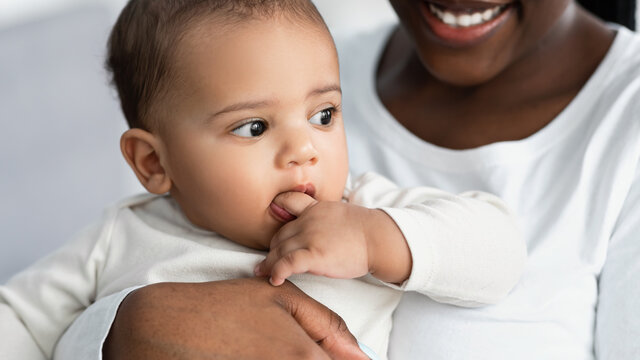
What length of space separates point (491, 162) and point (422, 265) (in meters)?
0.43

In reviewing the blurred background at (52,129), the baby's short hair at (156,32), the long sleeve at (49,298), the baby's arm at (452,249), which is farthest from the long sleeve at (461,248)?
the blurred background at (52,129)

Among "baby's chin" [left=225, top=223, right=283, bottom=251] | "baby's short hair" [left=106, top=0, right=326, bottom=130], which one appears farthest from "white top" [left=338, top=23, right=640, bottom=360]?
"baby's short hair" [left=106, top=0, right=326, bottom=130]

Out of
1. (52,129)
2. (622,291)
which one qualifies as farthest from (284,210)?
(52,129)

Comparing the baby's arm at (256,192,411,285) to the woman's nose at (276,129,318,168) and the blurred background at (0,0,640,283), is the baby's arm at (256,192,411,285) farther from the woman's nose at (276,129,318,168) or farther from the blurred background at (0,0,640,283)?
the blurred background at (0,0,640,283)

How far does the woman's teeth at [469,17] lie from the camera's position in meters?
1.51

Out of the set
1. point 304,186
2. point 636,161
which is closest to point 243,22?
point 304,186

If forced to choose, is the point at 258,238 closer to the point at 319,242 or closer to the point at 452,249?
the point at 319,242

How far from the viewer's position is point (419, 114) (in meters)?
1.72

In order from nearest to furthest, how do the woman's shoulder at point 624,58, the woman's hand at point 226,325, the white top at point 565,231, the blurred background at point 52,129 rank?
1. the woman's hand at point 226,325
2. the white top at point 565,231
3. the woman's shoulder at point 624,58
4. the blurred background at point 52,129

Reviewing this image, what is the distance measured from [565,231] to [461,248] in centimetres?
27

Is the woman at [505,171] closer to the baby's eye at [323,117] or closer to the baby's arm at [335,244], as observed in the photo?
the baby's arm at [335,244]

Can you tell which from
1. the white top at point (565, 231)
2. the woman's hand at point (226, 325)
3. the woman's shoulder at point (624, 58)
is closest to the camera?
the woman's hand at point (226, 325)

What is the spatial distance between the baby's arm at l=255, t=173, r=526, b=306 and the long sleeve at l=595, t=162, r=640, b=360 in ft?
0.54

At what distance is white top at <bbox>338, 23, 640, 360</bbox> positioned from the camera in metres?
1.28
